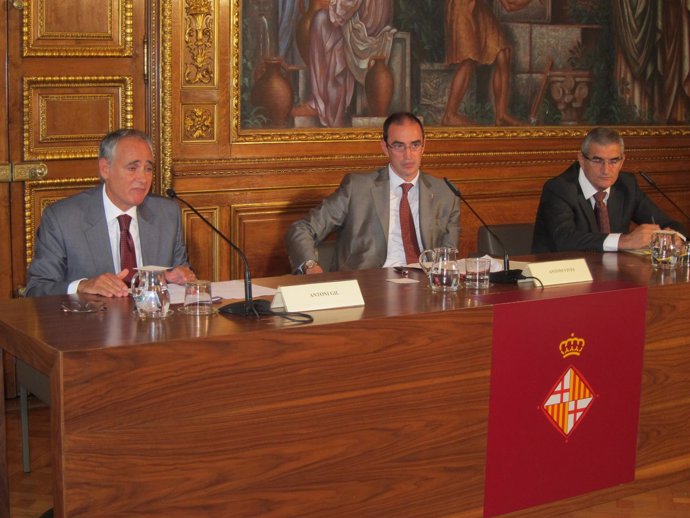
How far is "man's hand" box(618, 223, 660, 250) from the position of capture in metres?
4.54

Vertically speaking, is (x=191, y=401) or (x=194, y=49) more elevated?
(x=194, y=49)

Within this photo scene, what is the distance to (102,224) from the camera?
13.1 feet

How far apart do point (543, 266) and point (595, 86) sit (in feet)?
10.9

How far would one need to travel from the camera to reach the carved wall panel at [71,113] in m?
5.00

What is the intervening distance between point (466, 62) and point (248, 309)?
3517 mm

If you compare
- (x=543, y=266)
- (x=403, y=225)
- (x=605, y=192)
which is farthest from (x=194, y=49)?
(x=543, y=266)

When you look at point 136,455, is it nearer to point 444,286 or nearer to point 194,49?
point 444,286

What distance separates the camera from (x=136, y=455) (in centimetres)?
274

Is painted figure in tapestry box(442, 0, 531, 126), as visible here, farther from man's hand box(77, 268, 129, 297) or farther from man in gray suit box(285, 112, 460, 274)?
man's hand box(77, 268, 129, 297)

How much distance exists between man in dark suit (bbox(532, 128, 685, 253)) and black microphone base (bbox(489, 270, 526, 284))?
41.8 inches

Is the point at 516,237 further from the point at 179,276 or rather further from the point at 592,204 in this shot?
the point at 179,276

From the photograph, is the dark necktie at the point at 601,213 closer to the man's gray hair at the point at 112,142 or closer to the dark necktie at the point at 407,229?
the dark necktie at the point at 407,229

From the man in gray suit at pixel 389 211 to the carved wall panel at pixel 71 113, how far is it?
3.84ft

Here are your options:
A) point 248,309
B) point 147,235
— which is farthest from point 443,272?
point 147,235
